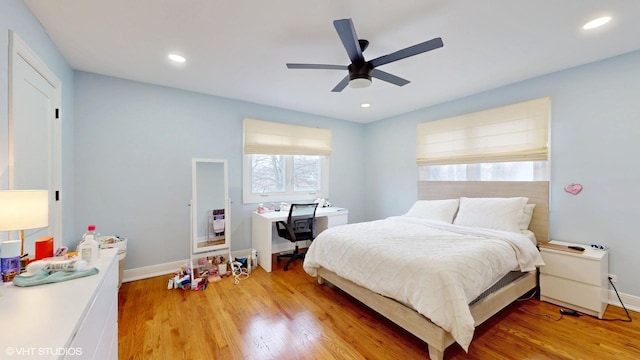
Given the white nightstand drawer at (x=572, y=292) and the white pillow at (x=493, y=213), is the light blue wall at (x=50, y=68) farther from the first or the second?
the white nightstand drawer at (x=572, y=292)

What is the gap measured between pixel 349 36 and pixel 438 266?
170 centimetres

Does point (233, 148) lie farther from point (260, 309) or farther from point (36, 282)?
point (36, 282)

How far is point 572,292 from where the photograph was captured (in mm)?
2412

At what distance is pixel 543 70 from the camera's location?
2797mm

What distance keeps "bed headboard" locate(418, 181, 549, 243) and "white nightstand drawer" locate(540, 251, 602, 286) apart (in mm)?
385

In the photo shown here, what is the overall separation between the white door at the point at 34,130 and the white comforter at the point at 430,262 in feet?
7.90

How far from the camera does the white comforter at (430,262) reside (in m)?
1.68

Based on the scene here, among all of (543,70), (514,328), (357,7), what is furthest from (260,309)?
(543,70)

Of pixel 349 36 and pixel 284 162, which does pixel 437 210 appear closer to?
pixel 284 162

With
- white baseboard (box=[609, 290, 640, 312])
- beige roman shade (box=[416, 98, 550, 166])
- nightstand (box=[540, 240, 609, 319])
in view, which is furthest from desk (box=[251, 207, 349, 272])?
white baseboard (box=[609, 290, 640, 312])

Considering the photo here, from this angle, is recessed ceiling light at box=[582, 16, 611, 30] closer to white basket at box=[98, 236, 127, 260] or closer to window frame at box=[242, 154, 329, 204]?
window frame at box=[242, 154, 329, 204]

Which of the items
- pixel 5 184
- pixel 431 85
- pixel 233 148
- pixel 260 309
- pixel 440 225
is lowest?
pixel 260 309

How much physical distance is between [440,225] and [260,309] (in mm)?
2221

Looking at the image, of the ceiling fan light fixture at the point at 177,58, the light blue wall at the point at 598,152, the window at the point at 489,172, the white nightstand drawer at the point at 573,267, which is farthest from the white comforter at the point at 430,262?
the ceiling fan light fixture at the point at 177,58
